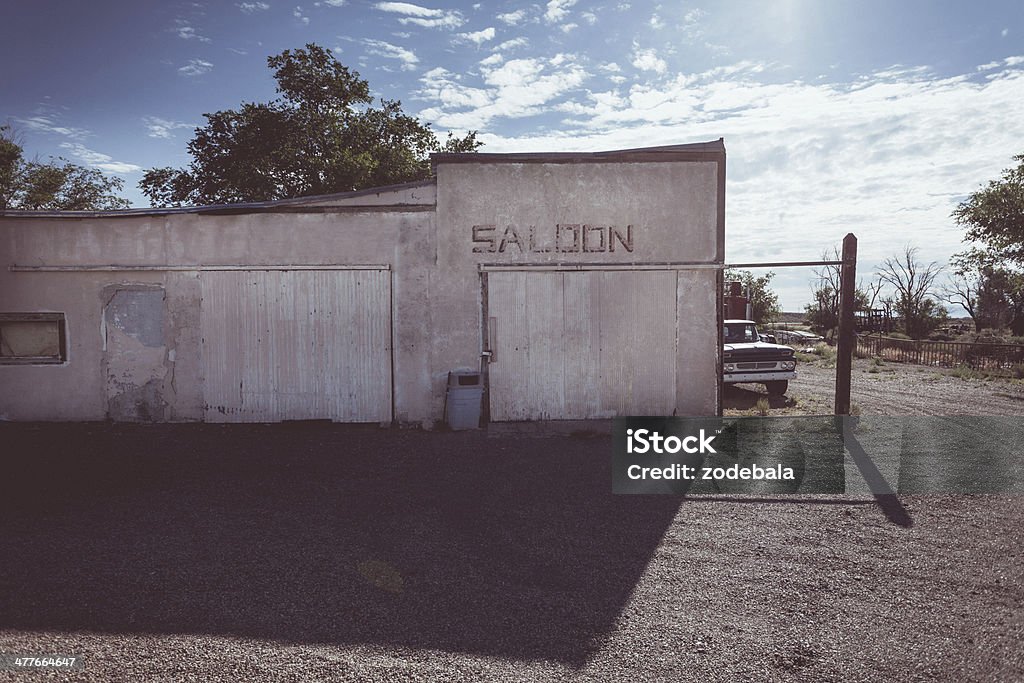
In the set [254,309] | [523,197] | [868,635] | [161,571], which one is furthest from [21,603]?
[523,197]

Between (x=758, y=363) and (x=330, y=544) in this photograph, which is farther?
(x=758, y=363)

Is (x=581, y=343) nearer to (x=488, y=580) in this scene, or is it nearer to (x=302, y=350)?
(x=302, y=350)

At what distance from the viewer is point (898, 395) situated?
45.4 ft

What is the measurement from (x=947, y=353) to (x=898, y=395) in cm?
1041

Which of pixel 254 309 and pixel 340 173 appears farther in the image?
pixel 340 173

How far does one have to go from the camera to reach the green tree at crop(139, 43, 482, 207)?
89.2ft

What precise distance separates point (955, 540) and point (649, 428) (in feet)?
16.7

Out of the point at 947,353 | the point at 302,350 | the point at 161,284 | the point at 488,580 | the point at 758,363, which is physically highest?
the point at 161,284

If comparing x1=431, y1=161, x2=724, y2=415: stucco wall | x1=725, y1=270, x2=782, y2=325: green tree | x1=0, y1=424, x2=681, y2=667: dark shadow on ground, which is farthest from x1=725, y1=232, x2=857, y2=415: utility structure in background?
x1=725, y1=270, x2=782, y2=325: green tree

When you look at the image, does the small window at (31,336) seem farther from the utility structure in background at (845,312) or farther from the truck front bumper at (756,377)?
the truck front bumper at (756,377)

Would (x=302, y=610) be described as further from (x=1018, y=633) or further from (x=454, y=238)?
(x=454, y=238)

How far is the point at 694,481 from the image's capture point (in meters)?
7.15

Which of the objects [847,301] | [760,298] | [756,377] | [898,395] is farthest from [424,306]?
[760,298]

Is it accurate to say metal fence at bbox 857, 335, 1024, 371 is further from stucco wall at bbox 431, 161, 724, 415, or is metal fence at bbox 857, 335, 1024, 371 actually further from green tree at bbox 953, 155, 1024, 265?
stucco wall at bbox 431, 161, 724, 415
